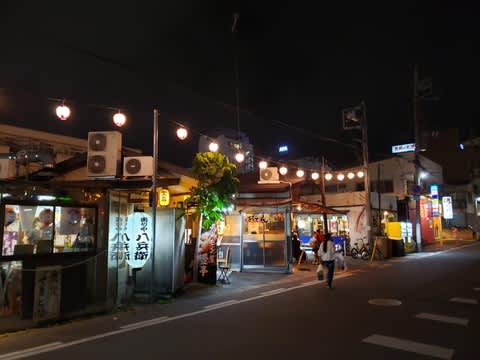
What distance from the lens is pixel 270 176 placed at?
1975 cm

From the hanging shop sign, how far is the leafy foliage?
2382mm

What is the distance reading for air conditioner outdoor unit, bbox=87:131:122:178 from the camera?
11695 millimetres

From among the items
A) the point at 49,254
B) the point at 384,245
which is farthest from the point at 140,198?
the point at 384,245

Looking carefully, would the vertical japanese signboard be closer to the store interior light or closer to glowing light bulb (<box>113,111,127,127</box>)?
the store interior light

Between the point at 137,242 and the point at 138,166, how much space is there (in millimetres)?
2448

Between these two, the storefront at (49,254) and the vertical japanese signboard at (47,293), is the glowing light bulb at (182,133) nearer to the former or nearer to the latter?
the storefront at (49,254)

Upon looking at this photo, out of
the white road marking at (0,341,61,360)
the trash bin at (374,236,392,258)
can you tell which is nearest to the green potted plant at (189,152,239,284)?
the white road marking at (0,341,61,360)

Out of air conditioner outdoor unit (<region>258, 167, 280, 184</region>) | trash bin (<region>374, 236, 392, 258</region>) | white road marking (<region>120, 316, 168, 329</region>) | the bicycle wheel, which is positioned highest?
air conditioner outdoor unit (<region>258, 167, 280, 184</region>)

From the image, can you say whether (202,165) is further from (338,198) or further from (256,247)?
(338,198)

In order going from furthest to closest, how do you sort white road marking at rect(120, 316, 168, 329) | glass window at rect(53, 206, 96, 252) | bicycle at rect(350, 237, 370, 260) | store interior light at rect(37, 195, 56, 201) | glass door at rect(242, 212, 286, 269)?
1. bicycle at rect(350, 237, 370, 260)
2. glass door at rect(242, 212, 286, 269)
3. glass window at rect(53, 206, 96, 252)
4. store interior light at rect(37, 195, 56, 201)
5. white road marking at rect(120, 316, 168, 329)

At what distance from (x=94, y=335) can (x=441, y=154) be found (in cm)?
6366

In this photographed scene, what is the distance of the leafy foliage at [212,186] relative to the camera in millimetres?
13758

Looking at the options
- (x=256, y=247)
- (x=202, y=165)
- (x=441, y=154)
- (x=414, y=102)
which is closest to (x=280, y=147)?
(x=441, y=154)

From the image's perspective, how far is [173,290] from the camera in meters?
12.0
